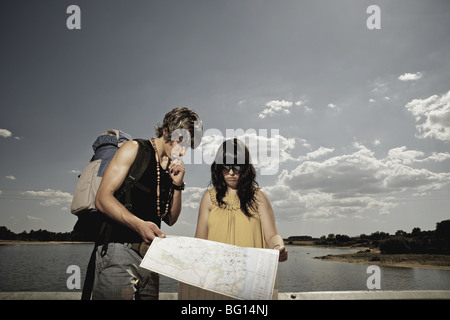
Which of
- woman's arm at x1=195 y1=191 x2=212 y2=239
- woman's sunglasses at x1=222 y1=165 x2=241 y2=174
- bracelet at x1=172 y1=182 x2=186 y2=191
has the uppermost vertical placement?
woman's sunglasses at x1=222 y1=165 x2=241 y2=174

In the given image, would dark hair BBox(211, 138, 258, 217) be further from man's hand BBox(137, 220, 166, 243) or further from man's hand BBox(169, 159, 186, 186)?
man's hand BBox(137, 220, 166, 243)

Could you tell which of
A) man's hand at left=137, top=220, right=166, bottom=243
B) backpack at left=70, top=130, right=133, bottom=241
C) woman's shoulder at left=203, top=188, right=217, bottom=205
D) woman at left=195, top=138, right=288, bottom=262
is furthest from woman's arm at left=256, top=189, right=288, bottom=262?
backpack at left=70, top=130, right=133, bottom=241

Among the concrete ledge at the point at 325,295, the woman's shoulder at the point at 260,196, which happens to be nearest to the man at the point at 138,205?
the woman's shoulder at the point at 260,196

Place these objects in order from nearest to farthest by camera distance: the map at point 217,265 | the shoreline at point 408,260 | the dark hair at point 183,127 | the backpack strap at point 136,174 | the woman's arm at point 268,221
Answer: the map at point 217,265 < the backpack strap at point 136,174 < the dark hair at point 183,127 < the woman's arm at point 268,221 < the shoreline at point 408,260

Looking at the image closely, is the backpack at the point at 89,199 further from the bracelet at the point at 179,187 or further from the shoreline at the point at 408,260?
the shoreline at the point at 408,260

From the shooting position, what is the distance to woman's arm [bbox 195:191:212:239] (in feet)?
9.74

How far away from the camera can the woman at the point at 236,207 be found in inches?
111

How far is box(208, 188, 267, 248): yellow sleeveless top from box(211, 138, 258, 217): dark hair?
142 millimetres

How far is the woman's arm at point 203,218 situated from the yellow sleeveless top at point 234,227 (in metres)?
0.06

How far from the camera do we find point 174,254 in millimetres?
1720
